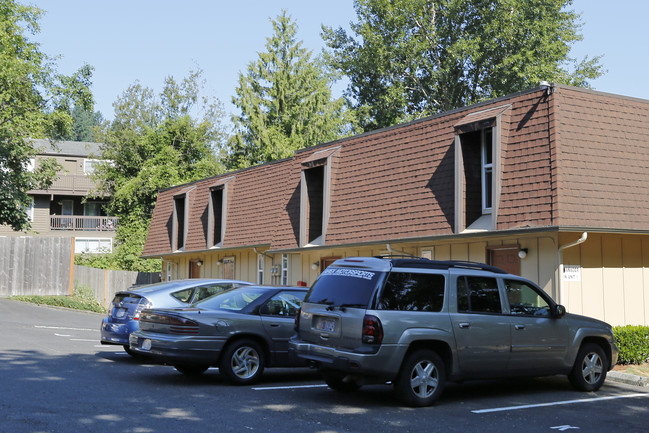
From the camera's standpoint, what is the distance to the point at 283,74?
4922 cm

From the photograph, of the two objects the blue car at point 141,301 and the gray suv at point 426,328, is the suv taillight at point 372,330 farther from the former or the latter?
the blue car at point 141,301

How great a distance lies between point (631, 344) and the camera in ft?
45.3

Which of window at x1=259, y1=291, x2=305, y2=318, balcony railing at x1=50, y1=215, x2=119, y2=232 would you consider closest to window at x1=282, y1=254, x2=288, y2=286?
window at x1=259, y1=291, x2=305, y2=318

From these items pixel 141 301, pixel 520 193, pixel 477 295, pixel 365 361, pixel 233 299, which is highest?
pixel 520 193

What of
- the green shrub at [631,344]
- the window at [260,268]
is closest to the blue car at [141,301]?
the green shrub at [631,344]

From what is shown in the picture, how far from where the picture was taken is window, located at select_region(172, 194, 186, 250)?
30.0 meters

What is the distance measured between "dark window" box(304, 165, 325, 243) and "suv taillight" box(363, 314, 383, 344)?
12.0 m

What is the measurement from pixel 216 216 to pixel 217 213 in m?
0.14

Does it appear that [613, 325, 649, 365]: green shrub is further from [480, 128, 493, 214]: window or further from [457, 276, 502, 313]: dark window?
[457, 276, 502, 313]: dark window

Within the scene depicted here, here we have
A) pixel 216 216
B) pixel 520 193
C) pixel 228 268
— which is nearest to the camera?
pixel 520 193

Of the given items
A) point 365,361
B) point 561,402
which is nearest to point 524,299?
point 561,402

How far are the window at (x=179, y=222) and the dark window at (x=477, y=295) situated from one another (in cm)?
2066

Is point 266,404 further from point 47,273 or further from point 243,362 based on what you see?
point 47,273

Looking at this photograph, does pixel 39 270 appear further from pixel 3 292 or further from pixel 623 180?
pixel 623 180
